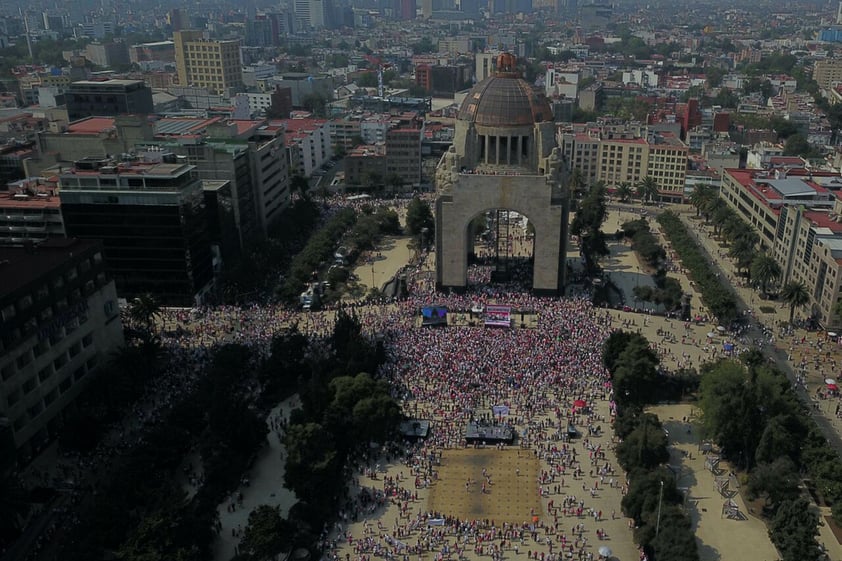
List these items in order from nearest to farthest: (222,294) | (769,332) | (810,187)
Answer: (769,332)
(222,294)
(810,187)

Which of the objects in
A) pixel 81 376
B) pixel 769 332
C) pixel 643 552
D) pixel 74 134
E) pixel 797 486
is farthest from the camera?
pixel 74 134

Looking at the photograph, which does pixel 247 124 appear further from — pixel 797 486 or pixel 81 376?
pixel 797 486

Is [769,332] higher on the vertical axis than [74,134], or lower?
lower

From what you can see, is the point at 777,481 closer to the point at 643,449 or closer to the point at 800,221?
the point at 643,449

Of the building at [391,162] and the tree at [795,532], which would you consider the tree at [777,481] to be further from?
the building at [391,162]

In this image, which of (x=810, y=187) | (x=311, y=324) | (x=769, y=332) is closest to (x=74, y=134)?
(x=311, y=324)

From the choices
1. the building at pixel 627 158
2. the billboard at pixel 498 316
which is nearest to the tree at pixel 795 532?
the billboard at pixel 498 316

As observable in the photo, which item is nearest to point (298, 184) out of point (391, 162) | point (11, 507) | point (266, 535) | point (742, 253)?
point (391, 162)
